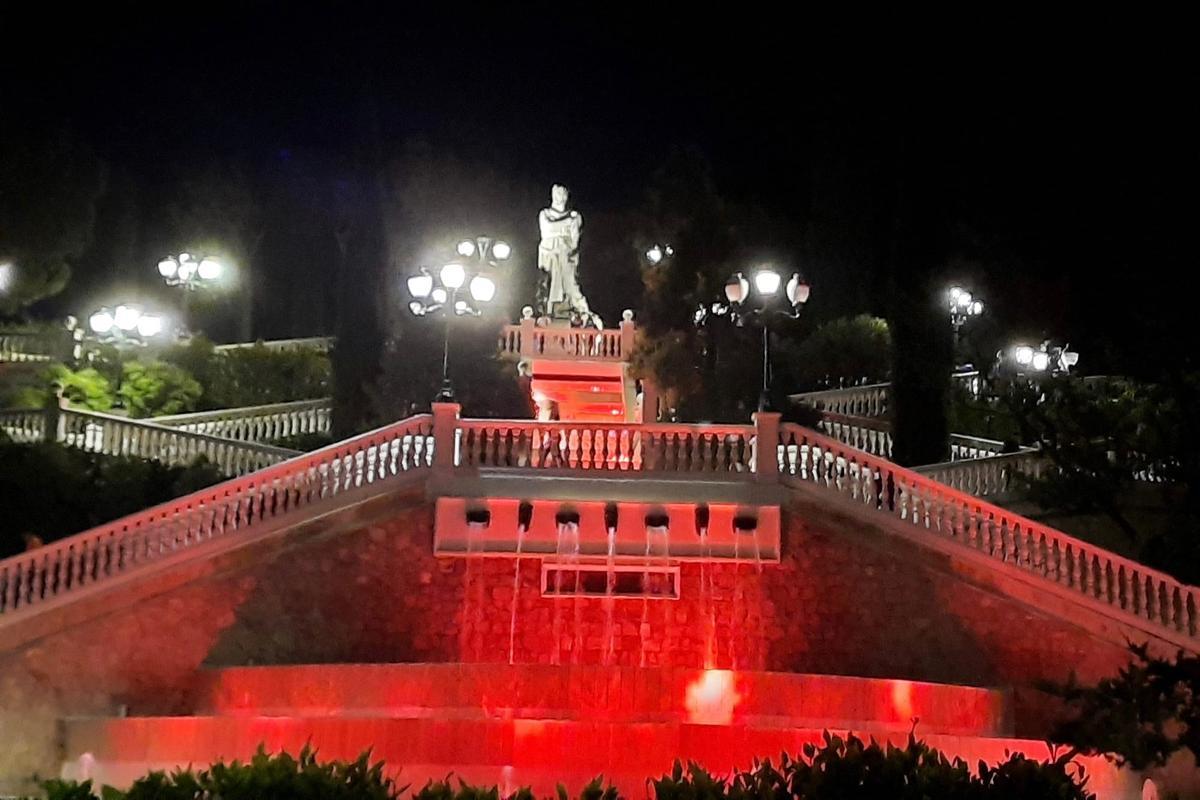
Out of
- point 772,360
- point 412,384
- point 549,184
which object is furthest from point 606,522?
point 549,184

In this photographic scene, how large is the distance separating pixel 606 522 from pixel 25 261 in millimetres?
17486

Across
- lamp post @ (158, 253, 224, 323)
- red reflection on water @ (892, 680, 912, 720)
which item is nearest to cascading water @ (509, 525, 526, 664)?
red reflection on water @ (892, 680, 912, 720)

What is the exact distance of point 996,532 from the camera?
12953mm

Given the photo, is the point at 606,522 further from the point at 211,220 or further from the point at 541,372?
the point at 211,220

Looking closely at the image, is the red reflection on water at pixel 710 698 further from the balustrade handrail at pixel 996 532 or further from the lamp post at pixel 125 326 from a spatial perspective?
the lamp post at pixel 125 326

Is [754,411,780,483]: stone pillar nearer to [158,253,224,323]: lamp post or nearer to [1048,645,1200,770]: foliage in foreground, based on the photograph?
[1048,645,1200,770]: foliage in foreground

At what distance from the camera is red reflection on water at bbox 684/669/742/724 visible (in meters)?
11.4

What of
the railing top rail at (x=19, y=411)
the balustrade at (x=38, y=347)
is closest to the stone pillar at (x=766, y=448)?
the railing top rail at (x=19, y=411)

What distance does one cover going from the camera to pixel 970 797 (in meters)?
6.62

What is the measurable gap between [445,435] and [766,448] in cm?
332

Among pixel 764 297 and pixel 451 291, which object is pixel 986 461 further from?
pixel 451 291

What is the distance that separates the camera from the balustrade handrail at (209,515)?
1251 cm

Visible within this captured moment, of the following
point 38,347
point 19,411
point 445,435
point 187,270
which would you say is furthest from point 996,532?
point 187,270

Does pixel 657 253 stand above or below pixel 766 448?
above
